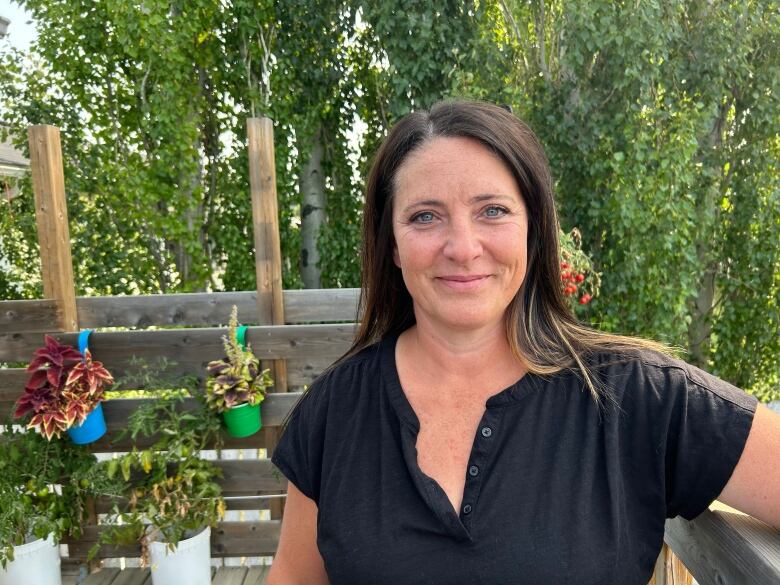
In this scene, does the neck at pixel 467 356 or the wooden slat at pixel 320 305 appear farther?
the wooden slat at pixel 320 305

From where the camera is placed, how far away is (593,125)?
4156 millimetres

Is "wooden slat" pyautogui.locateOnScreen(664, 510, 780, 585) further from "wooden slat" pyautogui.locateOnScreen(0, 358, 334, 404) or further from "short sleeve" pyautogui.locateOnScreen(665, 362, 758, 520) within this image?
"wooden slat" pyautogui.locateOnScreen(0, 358, 334, 404)

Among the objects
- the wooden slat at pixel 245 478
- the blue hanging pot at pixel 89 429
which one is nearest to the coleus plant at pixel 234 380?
the wooden slat at pixel 245 478

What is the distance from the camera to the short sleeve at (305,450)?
1095 millimetres

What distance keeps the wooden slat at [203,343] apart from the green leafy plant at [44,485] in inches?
16.8

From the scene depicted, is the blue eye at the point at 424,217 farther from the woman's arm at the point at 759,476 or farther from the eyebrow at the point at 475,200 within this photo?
the woman's arm at the point at 759,476

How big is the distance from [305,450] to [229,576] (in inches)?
83.9

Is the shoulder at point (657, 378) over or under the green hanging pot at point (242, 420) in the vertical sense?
over

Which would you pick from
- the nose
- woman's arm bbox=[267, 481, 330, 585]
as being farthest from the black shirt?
the nose

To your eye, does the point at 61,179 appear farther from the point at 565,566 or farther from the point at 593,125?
the point at 593,125

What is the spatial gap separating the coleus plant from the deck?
2.77 feet

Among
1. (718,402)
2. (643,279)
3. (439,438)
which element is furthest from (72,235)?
(718,402)

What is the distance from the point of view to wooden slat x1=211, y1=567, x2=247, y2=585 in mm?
2830

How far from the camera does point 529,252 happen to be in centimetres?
113
